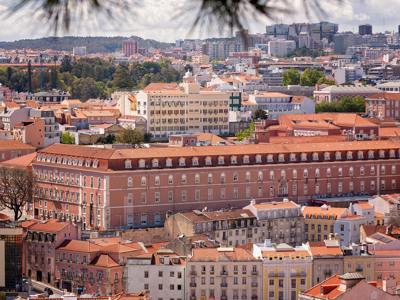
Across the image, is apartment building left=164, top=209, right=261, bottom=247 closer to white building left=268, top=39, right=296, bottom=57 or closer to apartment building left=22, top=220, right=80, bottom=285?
apartment building left=22, top=220, right=80, bottom=285

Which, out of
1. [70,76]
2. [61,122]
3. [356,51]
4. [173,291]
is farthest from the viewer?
[356,51]

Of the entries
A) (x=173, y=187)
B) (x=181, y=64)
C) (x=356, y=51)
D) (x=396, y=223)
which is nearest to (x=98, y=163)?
(x=173, y=187)

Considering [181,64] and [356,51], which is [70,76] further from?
[356,51]

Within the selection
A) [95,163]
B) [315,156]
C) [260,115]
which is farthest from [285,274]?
[260,115]

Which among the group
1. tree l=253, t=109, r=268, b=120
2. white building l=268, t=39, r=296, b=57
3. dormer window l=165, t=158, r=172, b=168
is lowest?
tree l=253, t=109, r=268, b=120

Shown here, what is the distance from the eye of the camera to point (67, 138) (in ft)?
120

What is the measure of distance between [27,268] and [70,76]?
120 ft

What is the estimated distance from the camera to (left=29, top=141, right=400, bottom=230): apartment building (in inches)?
1017

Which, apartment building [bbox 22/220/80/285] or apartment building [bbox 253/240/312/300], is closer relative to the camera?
apartment building [bbox 253/240/312/300]

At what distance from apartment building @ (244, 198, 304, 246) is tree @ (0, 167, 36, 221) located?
5182mm

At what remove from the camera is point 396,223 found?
24.7 meters

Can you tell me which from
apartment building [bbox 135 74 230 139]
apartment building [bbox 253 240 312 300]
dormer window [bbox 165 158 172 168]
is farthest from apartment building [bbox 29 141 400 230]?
apartment building [bbox 135 74 230 139]

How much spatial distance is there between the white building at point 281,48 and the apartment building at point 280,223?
6877 cm

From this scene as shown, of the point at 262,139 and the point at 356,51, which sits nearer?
the point at 262,139
